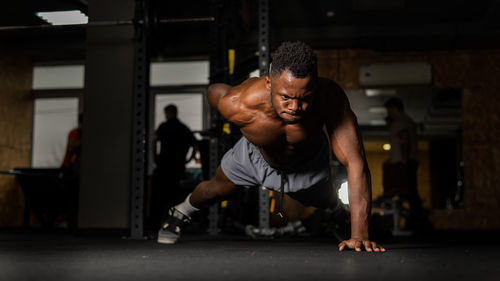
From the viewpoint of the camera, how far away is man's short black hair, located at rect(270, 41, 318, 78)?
5.40ft

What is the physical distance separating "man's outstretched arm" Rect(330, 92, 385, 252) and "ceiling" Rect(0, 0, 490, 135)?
117 inches

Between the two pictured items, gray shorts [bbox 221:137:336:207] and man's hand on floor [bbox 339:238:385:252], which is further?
gray shorts [bbox 221:137:336:207]

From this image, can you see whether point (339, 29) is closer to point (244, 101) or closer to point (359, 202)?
point (244, 101)

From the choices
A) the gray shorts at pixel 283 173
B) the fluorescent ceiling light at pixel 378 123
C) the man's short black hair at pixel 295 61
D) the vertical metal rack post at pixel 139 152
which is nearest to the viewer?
the man's short black hair at pixel 295 61

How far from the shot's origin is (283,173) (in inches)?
85.5

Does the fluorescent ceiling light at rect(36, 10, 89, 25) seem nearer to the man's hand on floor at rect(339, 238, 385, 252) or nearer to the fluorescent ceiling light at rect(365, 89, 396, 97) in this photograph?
the fluorescent ceiling light at rect(365, 89, 396, 97)

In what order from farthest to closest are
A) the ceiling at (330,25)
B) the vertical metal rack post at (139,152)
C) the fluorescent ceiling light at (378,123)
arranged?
the fluorescent ceiling light at (378,123), the ceiling at (330,25), the vertical metal rack post at (139,152)

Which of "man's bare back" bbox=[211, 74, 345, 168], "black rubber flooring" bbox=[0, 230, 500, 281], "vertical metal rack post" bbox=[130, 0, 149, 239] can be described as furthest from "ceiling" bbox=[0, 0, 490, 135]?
"black rubber flooring" bbox=[0, 230, 500, 281]

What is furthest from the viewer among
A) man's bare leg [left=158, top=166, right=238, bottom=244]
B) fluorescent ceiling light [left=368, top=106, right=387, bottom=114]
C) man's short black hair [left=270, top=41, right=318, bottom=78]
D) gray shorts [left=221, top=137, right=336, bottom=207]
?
fluorescent ceiling light [left=368, top=106, right=387, bottom=114]

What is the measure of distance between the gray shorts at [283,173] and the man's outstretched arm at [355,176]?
0.28 m

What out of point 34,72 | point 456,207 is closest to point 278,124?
point 456,207

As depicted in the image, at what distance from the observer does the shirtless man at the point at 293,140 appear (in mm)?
1696

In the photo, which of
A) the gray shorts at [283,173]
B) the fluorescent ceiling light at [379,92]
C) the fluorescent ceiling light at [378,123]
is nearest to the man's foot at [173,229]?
the gray shorts at [283,173]

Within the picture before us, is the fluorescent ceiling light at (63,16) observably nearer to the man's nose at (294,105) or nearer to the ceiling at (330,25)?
the ceiling at (330,25)
